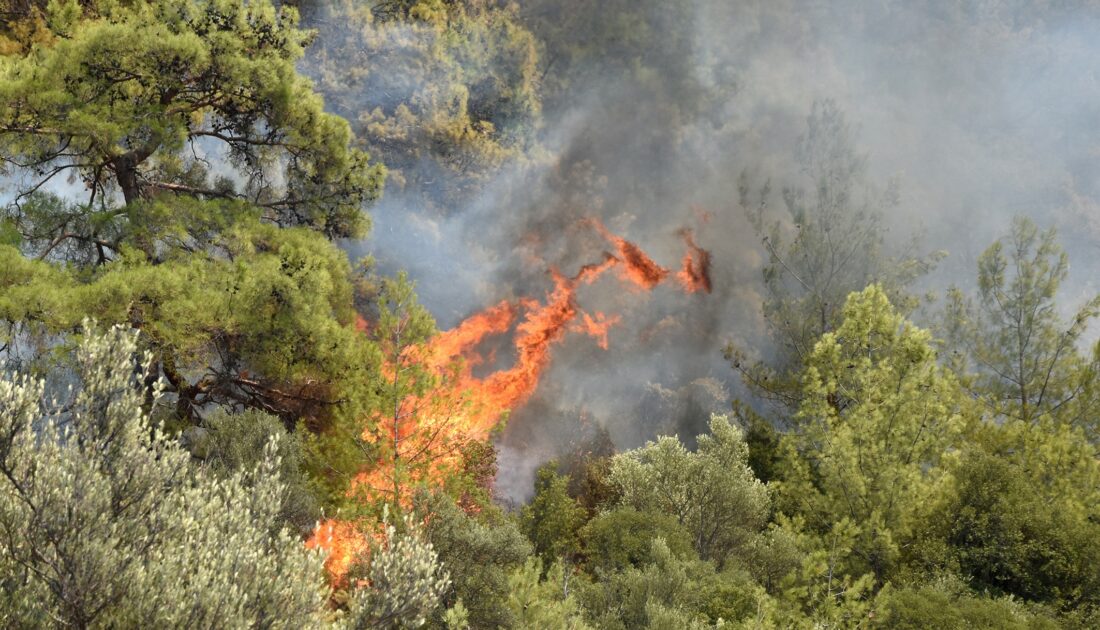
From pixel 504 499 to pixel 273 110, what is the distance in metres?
16.6

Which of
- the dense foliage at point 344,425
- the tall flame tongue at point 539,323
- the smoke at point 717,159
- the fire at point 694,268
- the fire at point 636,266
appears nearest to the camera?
the dense foliage at point 344,425

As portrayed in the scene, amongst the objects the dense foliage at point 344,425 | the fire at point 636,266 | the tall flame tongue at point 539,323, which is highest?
the fire at point 636,266

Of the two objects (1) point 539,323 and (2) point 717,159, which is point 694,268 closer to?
(2) point 717,159

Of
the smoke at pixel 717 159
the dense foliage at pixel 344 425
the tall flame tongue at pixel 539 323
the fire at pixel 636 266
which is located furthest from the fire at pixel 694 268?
the dense foliage at pixel 344 425

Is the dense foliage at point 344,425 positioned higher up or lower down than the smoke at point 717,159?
lower down

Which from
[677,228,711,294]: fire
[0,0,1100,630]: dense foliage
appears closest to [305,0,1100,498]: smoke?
[677,228,711,294]: fire

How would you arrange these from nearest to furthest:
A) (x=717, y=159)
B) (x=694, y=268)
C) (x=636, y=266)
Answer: (x=636, y=266) → (x=694, y=268) → (x=717, y=159)

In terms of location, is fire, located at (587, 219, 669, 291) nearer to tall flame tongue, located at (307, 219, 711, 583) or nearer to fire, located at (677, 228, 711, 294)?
tall flame tongue, located at (307, 219, 711, 583)

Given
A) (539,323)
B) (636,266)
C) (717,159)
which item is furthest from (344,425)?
(717,159)

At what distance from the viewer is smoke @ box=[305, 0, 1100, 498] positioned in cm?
3259

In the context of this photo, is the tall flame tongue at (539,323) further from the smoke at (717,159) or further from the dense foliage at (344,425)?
the dense foliage at (344,425)

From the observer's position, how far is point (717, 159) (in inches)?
1407

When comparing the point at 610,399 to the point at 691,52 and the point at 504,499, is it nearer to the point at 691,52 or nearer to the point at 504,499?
the point at 504,499

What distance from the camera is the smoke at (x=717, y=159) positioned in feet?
107
